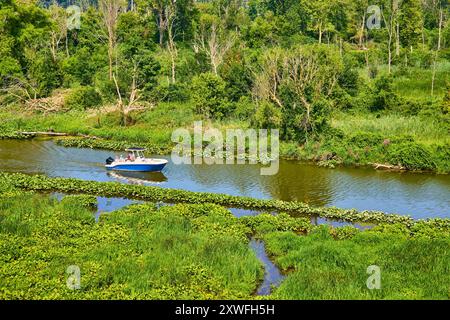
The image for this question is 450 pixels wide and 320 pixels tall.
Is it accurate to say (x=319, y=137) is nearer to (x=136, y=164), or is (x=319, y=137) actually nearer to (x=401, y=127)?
(x=401, y=127)

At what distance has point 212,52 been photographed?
181ft

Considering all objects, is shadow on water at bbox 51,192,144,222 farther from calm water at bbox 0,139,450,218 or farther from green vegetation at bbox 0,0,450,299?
calm water at bbox 0,139,450,218

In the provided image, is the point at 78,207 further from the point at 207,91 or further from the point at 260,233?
the point at 207,91

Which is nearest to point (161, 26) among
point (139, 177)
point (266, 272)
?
point (139, 177)

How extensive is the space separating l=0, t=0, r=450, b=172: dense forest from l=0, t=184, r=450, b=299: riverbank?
1548cm

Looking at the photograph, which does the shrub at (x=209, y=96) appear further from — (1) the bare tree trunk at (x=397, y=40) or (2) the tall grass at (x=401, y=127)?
(1) the bare tree trunk at (x=397, y=40)

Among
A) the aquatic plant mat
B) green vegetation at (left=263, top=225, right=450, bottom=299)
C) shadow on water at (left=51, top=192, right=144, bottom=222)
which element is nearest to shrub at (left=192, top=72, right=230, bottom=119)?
the aquatic plant mat

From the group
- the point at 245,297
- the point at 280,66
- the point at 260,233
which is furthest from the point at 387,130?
the point at 245,297

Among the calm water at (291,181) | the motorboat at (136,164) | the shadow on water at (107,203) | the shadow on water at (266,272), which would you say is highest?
the motorboat at (136,164)

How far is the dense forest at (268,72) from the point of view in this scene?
1633 inches

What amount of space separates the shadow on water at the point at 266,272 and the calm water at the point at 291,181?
7.09m

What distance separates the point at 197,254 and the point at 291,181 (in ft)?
48.1

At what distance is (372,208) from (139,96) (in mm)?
29323

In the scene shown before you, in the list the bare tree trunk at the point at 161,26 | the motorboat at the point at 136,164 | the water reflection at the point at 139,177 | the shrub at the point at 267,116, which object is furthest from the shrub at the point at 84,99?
the bare tree trunk at the point at 161,26
